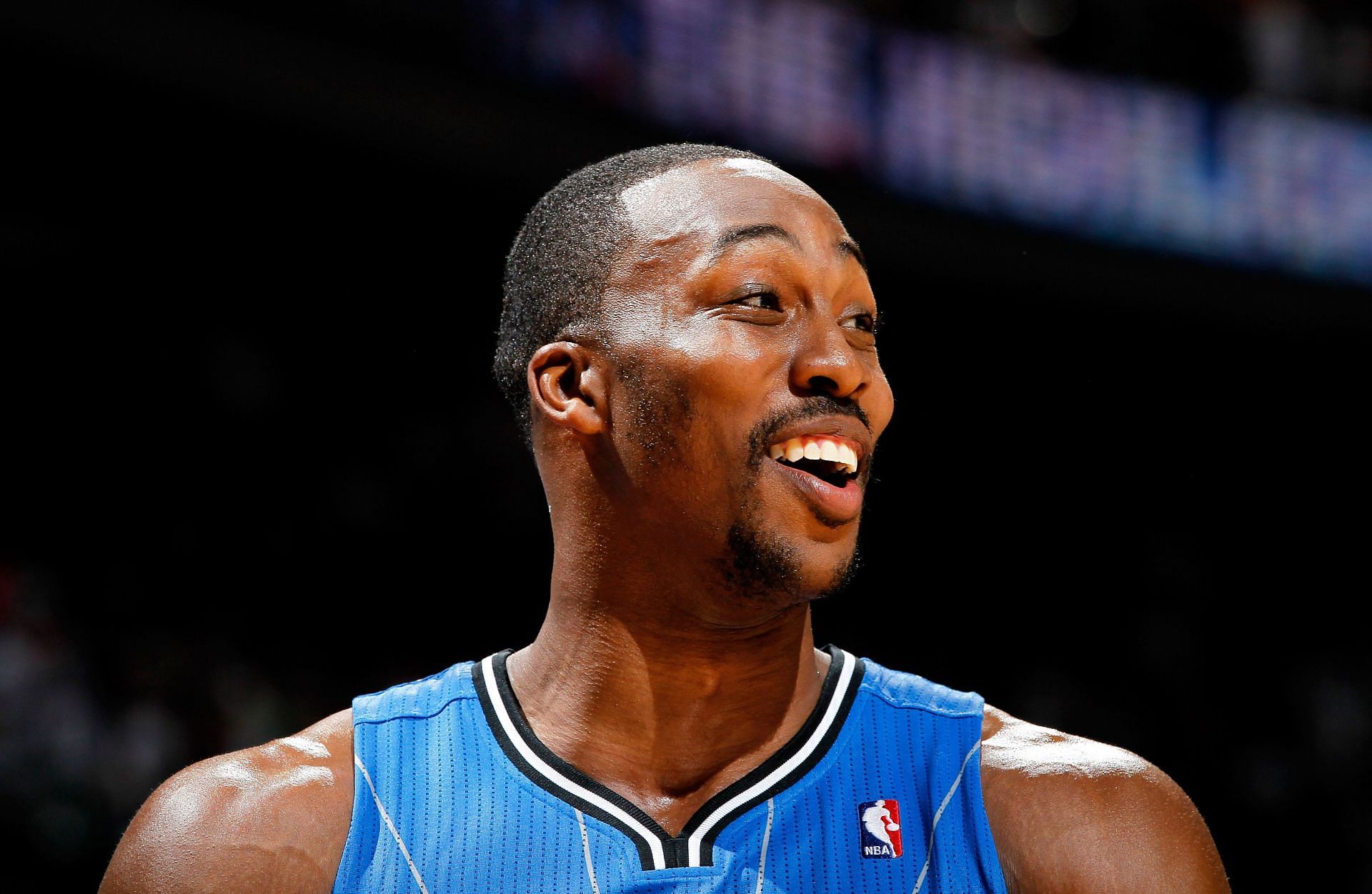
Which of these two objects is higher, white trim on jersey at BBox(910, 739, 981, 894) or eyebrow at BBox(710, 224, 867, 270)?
eyebrow at BBox(710, 224, 867, 270)

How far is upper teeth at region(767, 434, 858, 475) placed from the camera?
202 centimetres

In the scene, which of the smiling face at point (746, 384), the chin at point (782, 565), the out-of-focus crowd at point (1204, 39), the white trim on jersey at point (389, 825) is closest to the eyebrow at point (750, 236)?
the smiling face at point (746, 384)

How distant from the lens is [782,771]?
2.10 meters

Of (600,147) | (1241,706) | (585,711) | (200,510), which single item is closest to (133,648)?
(200,510)

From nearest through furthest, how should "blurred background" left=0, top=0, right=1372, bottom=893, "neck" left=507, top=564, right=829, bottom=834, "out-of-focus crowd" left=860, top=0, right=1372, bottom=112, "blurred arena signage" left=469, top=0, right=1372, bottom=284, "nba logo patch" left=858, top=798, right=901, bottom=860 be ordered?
"nba logo patch" left=858, top=798, right=901, bottom=860 → "neck" left=507, top=564, right=829, bottom=834 → "blurred background" left=0, top=0, right=1372, bottom=893 → "blurred arena signage" left=469, top=0, right=1372, bottom=284 → "out-of-focus crowd" left=860, top=0, right=1372, bottom=112

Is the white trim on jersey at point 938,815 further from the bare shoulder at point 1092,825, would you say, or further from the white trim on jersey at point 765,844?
the white trim on jersey at point 765,844

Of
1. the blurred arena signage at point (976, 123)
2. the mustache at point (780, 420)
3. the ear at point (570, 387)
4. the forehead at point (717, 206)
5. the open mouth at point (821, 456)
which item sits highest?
the blurred arena signage at point (976, 123)

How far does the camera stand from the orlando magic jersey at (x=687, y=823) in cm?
197

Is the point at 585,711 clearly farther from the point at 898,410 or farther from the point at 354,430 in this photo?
the point at 898,410

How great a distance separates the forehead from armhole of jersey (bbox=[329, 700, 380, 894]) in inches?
32.5

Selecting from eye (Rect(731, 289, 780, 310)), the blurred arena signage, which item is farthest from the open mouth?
the blurred arena signage

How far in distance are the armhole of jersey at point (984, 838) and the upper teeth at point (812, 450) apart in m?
0.45

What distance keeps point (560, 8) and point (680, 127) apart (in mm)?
883

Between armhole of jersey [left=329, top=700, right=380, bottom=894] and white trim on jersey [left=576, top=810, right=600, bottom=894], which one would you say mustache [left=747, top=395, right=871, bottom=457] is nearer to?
white trim on jersey [left=576, top=810, right=600, bottom=894]
